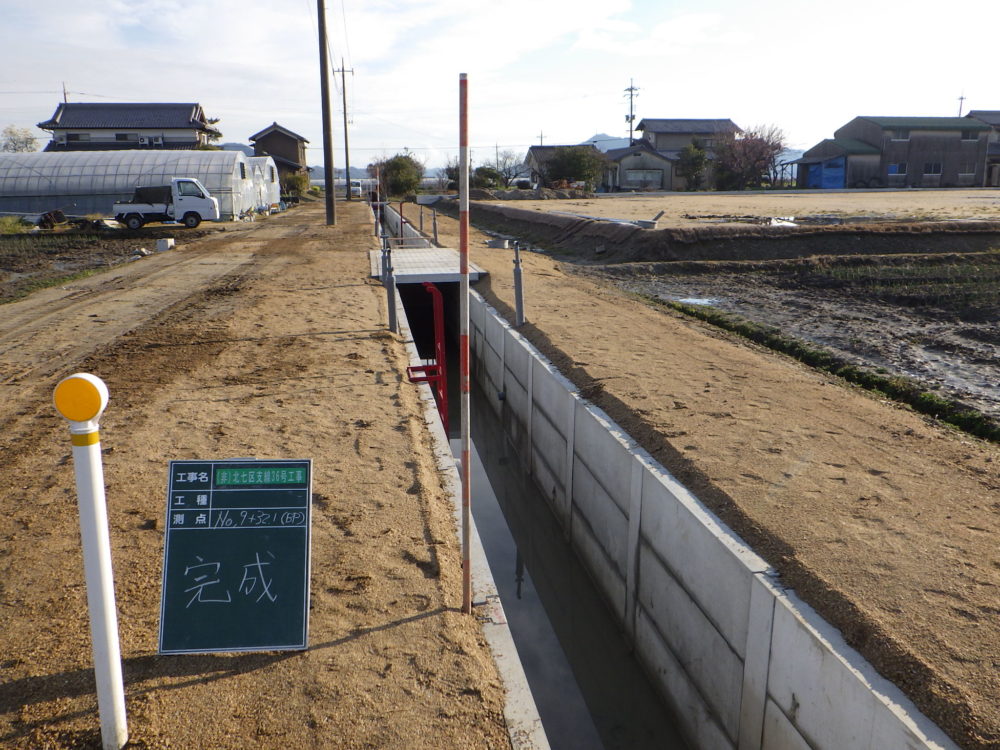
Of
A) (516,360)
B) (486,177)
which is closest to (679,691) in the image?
(516,360)

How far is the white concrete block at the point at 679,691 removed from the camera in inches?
200

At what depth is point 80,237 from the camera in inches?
1181

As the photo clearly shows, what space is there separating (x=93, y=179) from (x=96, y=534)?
40.4 meters

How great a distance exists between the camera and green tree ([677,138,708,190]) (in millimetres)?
65625

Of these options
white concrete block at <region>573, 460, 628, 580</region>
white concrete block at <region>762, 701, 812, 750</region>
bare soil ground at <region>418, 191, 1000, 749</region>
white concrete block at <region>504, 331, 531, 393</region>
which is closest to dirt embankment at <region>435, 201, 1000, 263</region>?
white concrete block at <region>504, 331, 531, 393</region>

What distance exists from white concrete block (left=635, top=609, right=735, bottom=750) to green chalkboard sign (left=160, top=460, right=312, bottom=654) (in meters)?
2.83

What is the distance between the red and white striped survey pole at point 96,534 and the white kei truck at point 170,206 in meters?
32.0

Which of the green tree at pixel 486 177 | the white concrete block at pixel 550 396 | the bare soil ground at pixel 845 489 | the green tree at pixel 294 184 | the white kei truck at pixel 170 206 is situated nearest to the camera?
the bare soil ground at pixel 845 489

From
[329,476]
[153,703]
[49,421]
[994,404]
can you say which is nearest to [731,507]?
[329,476]

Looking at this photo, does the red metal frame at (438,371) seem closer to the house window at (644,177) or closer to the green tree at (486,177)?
the green tree at (486,177)

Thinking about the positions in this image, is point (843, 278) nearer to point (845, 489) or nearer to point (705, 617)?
point (845, 489)

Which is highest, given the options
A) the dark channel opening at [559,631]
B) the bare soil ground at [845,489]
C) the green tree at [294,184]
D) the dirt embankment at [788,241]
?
the green tree at [294,184]

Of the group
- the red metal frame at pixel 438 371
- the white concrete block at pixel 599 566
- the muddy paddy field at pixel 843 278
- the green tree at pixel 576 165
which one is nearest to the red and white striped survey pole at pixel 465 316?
the white concrete block at pixel 599 566

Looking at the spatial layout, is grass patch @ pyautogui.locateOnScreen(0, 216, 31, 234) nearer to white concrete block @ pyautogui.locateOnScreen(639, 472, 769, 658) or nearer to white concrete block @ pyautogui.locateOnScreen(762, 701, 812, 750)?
white concrete block @ pyautogui.locateOnScreen(639, 472, 769, 658)
